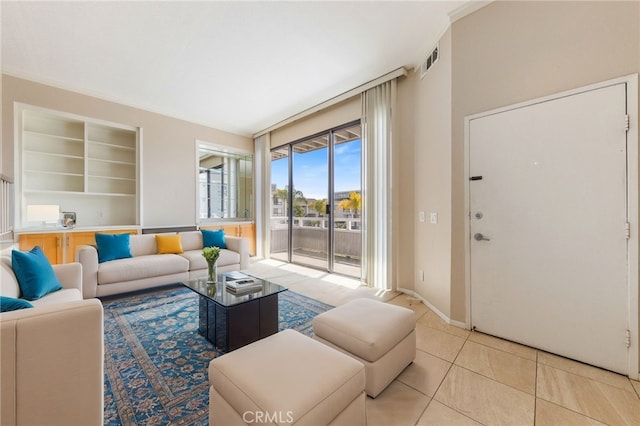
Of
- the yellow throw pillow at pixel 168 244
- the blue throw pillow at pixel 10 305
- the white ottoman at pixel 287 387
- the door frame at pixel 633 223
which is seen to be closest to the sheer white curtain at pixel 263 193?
the yellow throw pillow at pixel 168 244

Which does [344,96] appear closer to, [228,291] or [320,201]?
[320,201]

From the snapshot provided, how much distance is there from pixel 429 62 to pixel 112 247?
474 centimetres

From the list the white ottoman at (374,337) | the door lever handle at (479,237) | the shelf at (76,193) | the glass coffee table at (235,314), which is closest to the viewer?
the white ottoman at (374,337)

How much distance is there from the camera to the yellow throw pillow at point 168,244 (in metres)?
3.93

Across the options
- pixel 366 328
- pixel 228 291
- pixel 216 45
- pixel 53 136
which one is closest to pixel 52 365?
pixel 228 291

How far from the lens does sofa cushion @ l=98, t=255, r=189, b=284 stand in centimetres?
305

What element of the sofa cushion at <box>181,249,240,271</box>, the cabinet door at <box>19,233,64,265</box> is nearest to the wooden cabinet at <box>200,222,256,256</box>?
the sofa cushion at <box>181,249,240,271</box>

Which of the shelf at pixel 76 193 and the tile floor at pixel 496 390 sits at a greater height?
the shelf at pixel 76 193

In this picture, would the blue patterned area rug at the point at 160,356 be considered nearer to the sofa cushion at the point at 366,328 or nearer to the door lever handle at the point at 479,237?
the sofa cushion at the point at 366,328

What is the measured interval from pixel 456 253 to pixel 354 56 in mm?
2590

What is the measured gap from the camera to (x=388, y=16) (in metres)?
2.44

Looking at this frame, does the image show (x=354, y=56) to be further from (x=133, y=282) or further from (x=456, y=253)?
(x=133, y=282)

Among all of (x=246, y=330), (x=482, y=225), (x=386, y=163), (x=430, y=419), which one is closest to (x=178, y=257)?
(x=246, y=330)

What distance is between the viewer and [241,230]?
5816 millimetres
